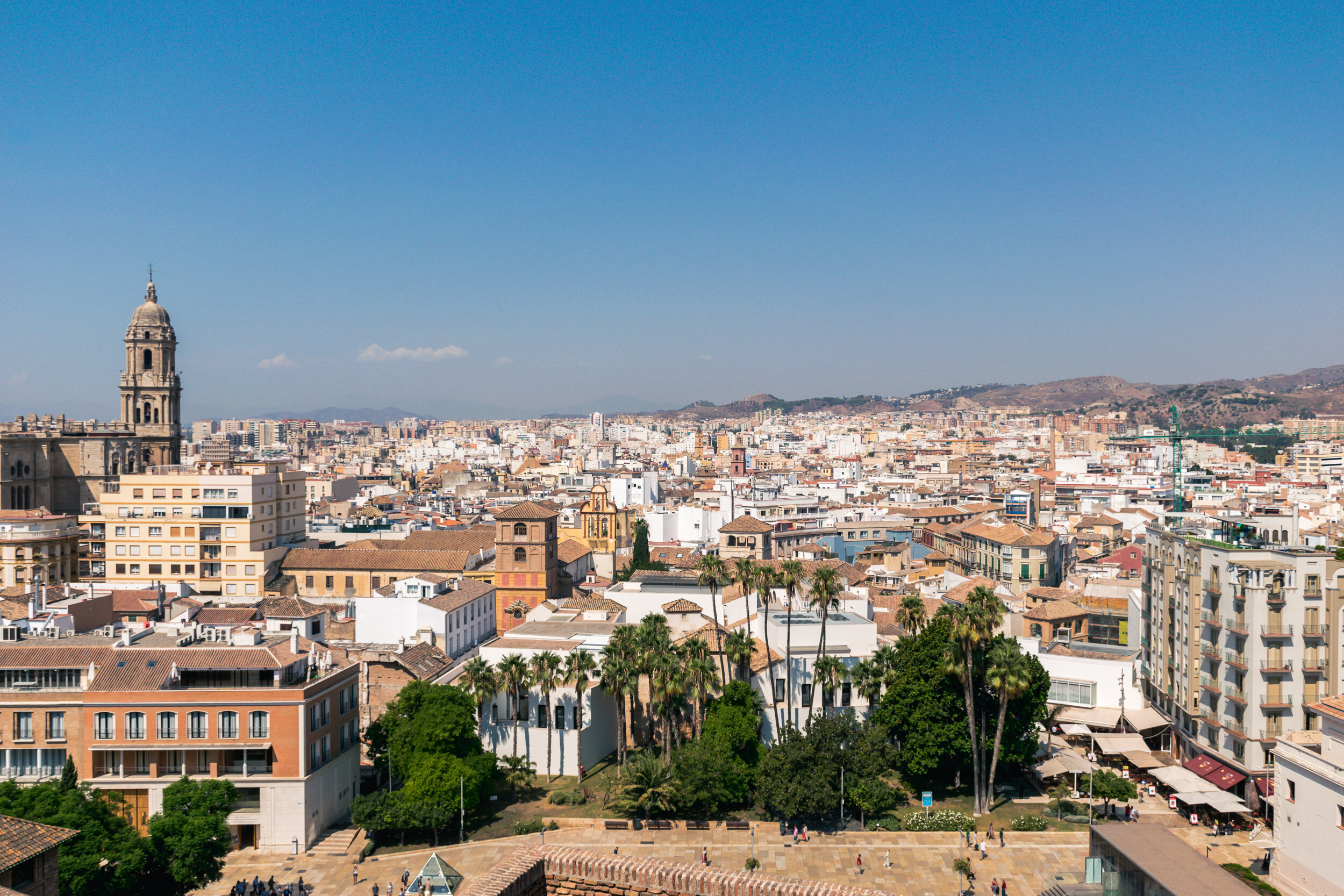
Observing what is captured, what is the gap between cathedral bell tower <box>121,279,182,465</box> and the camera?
95.4 m

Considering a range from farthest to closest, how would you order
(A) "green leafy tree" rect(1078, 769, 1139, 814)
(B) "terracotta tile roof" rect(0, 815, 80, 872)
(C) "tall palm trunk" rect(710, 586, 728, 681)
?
(C) "tall palm trunk" rect(710, 586, 728, 681) → (A) "green leafy tree" rect(1078, 769, 1139, 814) → (B) "terracotta tile roof" rect(0, 815, 80, 872)

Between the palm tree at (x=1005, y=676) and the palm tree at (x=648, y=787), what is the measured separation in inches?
490

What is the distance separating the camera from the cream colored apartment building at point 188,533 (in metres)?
73.9

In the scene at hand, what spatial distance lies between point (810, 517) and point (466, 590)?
5904 centimetres

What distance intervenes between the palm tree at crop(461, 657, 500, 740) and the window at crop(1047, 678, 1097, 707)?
26227 millimetres

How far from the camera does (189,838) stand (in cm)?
3216

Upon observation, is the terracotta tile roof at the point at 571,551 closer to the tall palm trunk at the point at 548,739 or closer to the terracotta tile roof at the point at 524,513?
the terracotta tile roof at the point at 524,513

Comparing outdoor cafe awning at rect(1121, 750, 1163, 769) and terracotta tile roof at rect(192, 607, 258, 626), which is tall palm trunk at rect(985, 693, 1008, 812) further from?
terracotta tile roof at rect(192, 607, 258, 626)

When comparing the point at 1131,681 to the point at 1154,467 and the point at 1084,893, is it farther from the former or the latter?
the point at 1154,467

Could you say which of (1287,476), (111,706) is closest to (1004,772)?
(111,706)

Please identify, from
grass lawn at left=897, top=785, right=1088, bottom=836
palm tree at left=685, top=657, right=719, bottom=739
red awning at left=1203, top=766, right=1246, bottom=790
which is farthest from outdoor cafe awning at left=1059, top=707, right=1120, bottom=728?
palm tree at left=685, top=657, right=719, bottom=739

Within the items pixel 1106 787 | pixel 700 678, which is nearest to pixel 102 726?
pixel 700 678

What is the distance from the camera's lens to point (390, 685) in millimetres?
49500

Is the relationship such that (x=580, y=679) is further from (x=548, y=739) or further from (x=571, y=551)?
(x=571, y=551)
